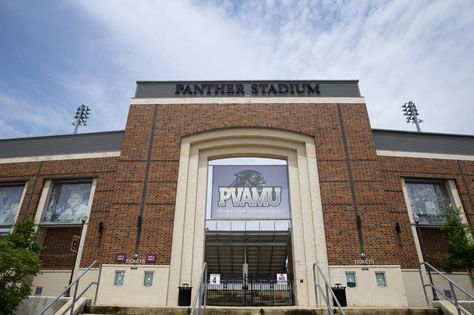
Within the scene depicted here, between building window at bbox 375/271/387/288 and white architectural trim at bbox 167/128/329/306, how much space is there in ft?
5.60

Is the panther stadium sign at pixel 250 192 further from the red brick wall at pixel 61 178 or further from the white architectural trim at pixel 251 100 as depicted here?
the red brick wall at pixel 61 178

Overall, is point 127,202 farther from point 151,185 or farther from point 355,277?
point 355,277

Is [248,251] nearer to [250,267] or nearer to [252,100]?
[250,267]

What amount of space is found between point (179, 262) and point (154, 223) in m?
1.72

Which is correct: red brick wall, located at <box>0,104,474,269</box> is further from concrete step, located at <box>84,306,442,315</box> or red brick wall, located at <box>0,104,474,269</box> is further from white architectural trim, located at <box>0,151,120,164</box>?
concrete step, located at <box>84,306,442,315</box>

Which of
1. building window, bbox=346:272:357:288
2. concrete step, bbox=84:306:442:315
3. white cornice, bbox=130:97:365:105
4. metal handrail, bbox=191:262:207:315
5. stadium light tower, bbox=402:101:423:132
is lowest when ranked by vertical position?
concrete step, bbox=84:306:442:315

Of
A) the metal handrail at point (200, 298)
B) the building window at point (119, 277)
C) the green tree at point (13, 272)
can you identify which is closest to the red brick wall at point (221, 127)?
the building window at point (119, 277)

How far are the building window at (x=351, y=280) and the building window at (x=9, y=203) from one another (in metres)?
14.3

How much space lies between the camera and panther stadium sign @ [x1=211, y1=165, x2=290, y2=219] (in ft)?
42.5

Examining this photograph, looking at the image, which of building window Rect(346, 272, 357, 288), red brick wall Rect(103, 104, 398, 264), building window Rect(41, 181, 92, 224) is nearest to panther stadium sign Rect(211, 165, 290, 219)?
red brick wall Rect(103, 104, 398, 264)

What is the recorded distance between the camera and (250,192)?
43.7ft

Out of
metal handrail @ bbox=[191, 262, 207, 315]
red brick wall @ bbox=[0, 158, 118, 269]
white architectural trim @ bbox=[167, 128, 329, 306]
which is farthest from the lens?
red brick wall @ bbox=[0, 158, 118, 269]

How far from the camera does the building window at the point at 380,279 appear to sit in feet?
36.1

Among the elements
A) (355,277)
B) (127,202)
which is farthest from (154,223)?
(355,277)
